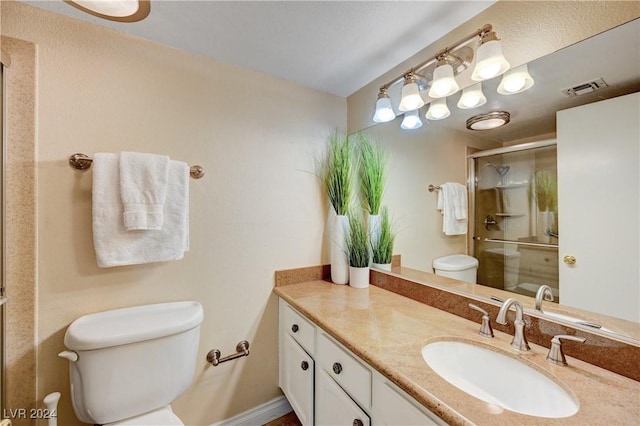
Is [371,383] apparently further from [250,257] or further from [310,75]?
[310,75]

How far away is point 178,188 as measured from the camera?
1204 millimetres

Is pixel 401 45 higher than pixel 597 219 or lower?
higher

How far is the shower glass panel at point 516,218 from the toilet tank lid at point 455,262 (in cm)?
4

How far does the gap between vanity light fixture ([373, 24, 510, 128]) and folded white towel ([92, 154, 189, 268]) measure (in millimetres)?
1123

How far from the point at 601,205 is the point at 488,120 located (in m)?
0.52

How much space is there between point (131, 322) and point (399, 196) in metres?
1.50

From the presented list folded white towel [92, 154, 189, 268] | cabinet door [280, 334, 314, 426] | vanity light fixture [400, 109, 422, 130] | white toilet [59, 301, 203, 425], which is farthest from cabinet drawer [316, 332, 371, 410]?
vanity light fixture [400, 109, 422, 130]

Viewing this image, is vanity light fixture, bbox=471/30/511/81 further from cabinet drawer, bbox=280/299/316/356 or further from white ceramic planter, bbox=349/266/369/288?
cabinet drawer, bbox=280/299/316/356

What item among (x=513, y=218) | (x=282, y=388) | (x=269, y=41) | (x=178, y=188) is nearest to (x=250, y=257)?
(x=178, y=188)

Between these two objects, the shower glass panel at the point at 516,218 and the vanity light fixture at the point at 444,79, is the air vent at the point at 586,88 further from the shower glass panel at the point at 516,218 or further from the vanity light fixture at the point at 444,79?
the vanity light fixture at the point at 444,79

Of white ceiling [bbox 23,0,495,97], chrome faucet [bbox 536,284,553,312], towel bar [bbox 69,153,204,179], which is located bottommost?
chrome faucet [bbox 536,284,553,312]

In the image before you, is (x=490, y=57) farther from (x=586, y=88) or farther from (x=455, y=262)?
(x=455, y=262)

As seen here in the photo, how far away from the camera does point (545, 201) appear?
94 cm

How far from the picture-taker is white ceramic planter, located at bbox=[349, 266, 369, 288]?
5.15 feet
